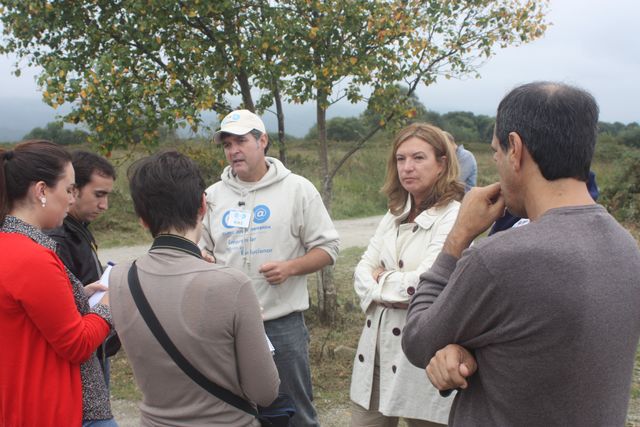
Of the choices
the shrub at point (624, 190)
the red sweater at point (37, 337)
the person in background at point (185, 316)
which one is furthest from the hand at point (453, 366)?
the shrub at point (624, 190)

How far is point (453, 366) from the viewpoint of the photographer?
1.48 m

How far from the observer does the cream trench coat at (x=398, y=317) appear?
108 inches

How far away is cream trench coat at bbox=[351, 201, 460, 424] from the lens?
2.73 m

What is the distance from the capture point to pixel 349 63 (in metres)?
5.88

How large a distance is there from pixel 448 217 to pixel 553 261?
1548mm

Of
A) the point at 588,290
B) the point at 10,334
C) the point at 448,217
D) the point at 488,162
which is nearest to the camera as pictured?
the point at 588,290

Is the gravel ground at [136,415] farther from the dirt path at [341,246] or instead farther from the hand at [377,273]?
→ the hand at [377,273]

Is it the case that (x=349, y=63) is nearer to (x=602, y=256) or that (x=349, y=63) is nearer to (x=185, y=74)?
(x=185, y=74)

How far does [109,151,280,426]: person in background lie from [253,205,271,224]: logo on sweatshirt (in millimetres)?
1254

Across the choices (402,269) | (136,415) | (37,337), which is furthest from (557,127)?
(136,415)

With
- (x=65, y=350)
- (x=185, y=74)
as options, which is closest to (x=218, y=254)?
(x=65, y=350)

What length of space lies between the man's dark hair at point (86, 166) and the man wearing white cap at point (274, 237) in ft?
2.16

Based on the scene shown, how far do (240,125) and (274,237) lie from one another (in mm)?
691

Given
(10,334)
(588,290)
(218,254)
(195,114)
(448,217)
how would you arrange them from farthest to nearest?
1. (195,114)
2. (218,254)
3. (448,217)
4. (10,334)
5. (588,290)
